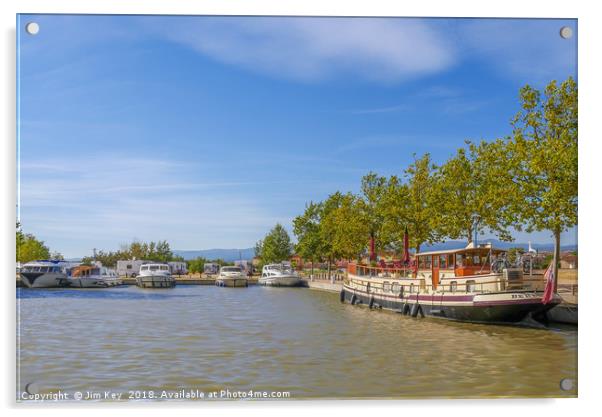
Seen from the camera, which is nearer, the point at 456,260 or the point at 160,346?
the point at 160,346

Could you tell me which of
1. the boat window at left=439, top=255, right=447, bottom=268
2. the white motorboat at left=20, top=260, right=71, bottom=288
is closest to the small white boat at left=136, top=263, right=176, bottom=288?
the white motorboat at left=20, top=260, right=71, bottom=288

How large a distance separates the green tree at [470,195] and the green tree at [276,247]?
39.5 m

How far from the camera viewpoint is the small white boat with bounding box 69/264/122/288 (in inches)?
1919

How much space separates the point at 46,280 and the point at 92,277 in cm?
688

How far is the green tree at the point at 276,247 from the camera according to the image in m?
72.9

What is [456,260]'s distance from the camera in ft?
81.7

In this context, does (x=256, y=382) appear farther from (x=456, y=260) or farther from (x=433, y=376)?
(x=456, y=260)

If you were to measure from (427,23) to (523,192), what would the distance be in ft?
42.2

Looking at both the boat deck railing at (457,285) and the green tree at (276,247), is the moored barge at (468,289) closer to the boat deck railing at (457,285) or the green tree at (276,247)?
the boat deck railing at (457,285)

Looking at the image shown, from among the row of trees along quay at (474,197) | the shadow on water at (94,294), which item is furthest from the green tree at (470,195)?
the shadow on water at (94,294)

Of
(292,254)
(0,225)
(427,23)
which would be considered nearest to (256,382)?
Answer: (0,225)

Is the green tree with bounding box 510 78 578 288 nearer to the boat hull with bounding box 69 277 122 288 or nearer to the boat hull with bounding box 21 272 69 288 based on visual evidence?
the boat hull with bounding box 21 272 69 288

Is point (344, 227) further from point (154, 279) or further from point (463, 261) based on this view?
point (463, 261)
